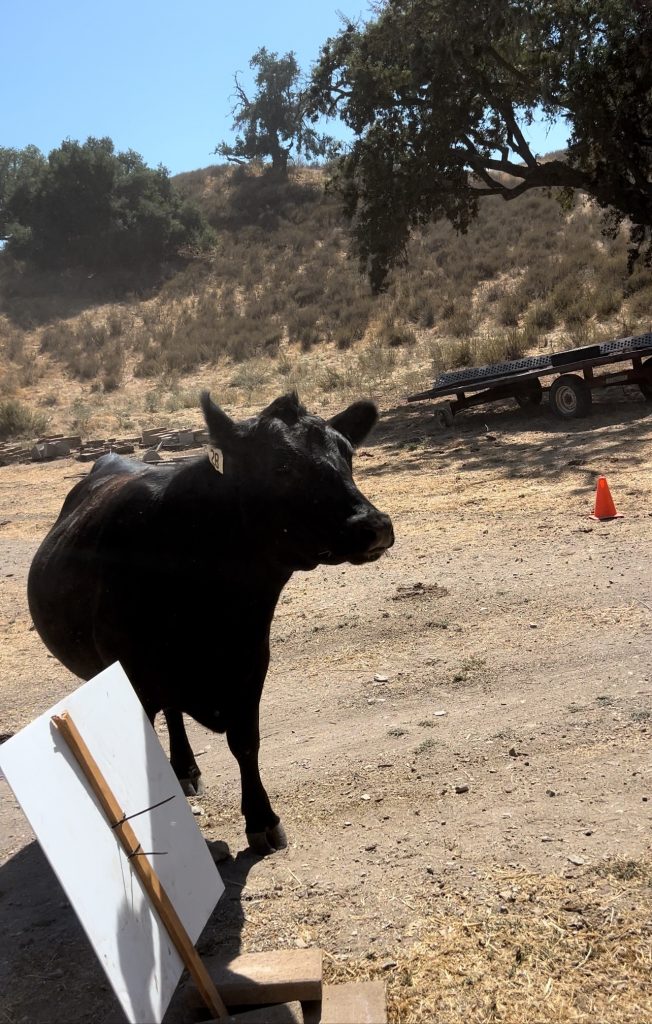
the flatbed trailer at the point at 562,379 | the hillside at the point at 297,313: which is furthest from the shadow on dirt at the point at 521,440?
the hillside at the point at 297,313

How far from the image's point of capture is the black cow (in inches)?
140

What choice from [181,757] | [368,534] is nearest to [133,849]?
[368,534]

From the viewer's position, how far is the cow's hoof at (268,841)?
159 inches

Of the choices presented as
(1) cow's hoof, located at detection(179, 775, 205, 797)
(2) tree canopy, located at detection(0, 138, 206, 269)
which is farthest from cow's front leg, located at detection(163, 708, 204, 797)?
(2) tree canopy, located at detection(0, 138, 206, 269)

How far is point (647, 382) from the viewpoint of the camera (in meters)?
15.2

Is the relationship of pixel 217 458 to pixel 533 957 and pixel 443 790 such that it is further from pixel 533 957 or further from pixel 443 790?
pixel 533 957

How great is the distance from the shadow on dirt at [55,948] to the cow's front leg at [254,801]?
0.09m

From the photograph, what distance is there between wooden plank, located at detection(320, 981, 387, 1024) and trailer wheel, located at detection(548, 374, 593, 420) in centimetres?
1344

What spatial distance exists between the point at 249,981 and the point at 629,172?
18.2 meters

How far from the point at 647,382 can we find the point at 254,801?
13.1 metres

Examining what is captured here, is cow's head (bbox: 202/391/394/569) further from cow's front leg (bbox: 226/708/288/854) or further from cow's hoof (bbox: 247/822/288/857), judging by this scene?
cow's hoof (bbox: 247/822/288/857)

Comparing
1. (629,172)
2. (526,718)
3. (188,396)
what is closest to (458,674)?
(526,718)

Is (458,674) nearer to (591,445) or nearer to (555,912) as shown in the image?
(555,912)

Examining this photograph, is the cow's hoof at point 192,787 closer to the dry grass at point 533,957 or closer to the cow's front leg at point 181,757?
the cow's front leg at point 181,757
